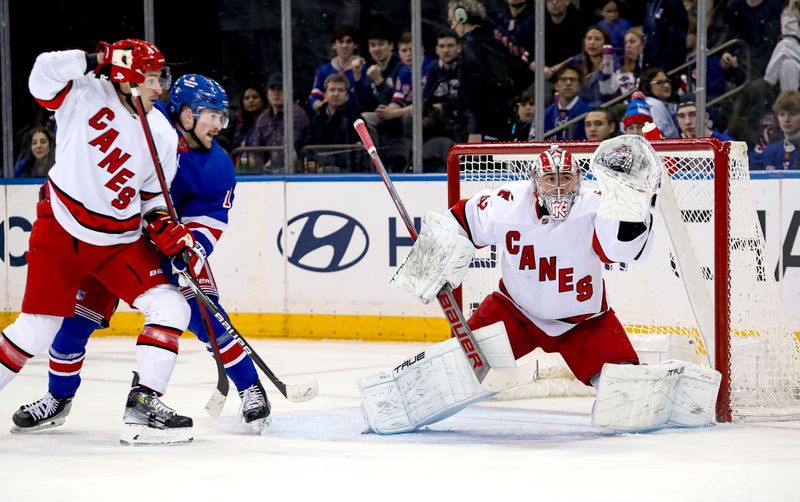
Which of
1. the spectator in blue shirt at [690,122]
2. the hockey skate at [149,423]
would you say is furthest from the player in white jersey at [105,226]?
the spectator in blue shirt at [690,122]

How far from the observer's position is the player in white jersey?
387cm

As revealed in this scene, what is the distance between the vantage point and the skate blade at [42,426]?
416 cm

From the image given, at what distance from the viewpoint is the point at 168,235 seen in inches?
155

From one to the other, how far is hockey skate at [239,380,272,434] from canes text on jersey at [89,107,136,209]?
0.70 m

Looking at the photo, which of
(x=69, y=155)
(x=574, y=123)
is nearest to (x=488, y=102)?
(x=574, y=123)

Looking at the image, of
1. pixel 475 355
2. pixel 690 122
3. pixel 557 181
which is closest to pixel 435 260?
pixel 475 355

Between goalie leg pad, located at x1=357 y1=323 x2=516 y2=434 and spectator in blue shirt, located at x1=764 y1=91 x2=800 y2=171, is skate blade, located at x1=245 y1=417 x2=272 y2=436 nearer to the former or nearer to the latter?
goalie leg pad, located at x1=357 y1=323 x2=516 y2=434

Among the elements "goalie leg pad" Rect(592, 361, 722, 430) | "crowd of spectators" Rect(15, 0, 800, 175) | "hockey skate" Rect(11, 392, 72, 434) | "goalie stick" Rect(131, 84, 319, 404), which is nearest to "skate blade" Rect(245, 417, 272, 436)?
"goalie stick" Rect(131, 84, 319, 404)

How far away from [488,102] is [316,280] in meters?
1.27

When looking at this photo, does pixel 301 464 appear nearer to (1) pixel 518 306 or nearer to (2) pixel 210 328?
(2) pixel 210 328

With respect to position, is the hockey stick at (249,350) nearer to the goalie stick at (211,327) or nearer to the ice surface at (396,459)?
the goalie stick at (211,327)

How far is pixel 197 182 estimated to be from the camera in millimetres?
4164

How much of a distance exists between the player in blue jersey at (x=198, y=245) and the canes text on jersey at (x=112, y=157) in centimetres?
24

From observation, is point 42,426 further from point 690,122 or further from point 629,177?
point 690,122
